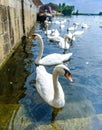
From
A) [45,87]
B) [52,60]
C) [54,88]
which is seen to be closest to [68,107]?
[54,88]

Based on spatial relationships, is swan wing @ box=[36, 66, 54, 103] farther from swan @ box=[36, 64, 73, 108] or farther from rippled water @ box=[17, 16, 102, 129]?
rippled water @ box=[17, 16, 102, 129]

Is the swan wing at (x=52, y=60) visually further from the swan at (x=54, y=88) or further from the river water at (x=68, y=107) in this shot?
the swan at (x=54, y=88)

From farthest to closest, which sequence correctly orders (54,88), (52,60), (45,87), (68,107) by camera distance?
(52,60)
(45,87)
(68,107)
(54,88)

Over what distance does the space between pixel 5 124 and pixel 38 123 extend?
0.79 meters

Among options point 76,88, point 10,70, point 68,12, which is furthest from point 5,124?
point 68,12

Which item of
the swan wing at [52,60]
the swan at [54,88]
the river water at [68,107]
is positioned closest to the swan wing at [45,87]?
the swan at [54,88]

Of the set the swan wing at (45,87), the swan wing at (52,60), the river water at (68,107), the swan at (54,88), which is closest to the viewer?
the river water at (68,107)

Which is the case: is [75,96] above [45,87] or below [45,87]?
below

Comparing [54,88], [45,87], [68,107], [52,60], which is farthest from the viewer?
[52,60]

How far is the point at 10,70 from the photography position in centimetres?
975

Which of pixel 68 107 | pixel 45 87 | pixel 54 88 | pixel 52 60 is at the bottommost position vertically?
pixel 68 107

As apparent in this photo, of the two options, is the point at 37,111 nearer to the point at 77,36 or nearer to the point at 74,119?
the point at 74,119

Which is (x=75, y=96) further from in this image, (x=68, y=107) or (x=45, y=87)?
(x=45, y=87)

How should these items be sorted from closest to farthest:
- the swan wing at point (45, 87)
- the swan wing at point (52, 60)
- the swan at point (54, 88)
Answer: the swan at point (54, 88), the swan wing at point (45, 87), the swan wing at point (52, 60)
